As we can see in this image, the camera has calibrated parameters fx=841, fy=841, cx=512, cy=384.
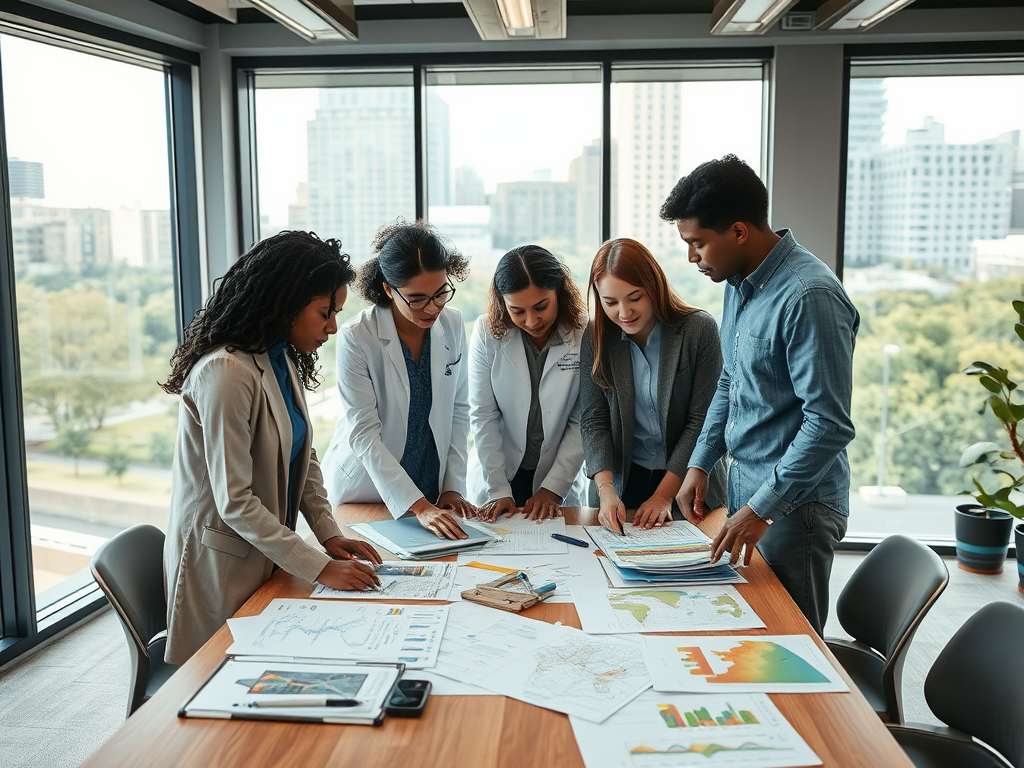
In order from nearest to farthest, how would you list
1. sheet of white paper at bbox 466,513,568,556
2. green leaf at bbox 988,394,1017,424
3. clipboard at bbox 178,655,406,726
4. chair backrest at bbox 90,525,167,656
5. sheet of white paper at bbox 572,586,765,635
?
clipboard at bbox 178,655,406,726
sheet of white paper at bbox 572,586,765,635
chair backrest at bbox 90,525,167,656
sheet of white paper at bbox 466,513,568,556
green leaf at bbox 988,394,1017,424

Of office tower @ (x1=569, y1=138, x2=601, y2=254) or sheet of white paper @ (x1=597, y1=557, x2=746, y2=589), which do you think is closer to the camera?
sheet of white paper @ (x1=597, y1=557, x2=746, y2=589)

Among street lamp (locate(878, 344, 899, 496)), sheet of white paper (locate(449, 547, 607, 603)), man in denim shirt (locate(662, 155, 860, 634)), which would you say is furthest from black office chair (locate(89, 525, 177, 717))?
street lamp (locate(878, 344, 899, 496))

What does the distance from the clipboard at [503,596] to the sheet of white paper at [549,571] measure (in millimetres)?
25

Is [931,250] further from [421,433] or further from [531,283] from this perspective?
[421,433]

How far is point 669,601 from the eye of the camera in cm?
174

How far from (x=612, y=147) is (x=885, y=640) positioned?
9.44ft

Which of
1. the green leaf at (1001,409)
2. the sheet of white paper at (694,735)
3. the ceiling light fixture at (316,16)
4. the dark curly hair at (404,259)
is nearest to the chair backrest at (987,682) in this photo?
the sheet of white paper at (694,735)

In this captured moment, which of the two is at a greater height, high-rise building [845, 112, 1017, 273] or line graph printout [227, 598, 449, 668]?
high-rise building [845, 112, 1017, 273]

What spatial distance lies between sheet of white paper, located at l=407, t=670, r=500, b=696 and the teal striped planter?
11.5 ft

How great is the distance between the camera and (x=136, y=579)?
201cm

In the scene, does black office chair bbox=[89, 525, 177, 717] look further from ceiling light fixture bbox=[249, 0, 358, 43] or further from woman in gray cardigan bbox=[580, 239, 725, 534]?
ceiling light fixture bbox=[249, 0, 358, 43]

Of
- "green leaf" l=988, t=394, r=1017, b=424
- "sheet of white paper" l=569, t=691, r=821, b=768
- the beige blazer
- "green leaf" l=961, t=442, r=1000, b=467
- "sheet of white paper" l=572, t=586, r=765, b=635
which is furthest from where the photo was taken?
"green leaf" l=961, t=442, r=1000, b=467

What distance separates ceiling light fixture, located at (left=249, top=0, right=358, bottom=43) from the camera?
236cm

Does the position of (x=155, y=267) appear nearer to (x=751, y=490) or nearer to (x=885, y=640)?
(x=751, y=490)
